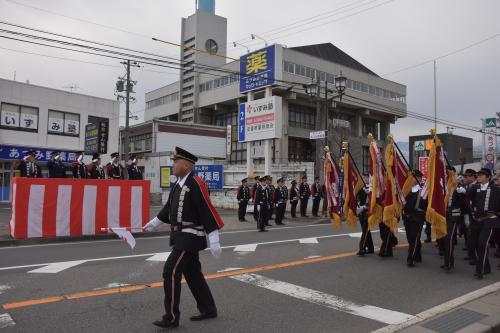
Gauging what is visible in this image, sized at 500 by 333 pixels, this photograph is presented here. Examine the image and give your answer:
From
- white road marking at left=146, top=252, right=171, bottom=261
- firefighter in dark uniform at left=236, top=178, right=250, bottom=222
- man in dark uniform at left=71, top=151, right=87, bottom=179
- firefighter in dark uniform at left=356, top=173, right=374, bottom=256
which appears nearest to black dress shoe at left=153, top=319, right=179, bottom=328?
white road marking at left=146, top=252, right=171, bottom=261

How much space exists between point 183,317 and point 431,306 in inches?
124

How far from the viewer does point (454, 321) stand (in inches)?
189

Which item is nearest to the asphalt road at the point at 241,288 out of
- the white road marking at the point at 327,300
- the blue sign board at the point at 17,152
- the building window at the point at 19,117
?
the white road marking at the point at 327,300

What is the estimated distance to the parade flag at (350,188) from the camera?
962 centimetres

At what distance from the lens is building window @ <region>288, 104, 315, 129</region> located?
170 ft

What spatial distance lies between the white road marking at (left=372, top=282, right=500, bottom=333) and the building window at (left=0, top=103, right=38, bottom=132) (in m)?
31.8

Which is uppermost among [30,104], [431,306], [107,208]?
[30,104]

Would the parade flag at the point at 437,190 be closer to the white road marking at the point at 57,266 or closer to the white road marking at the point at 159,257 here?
the white road marking at the point at 159,257

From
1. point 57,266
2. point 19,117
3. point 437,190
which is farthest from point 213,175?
point 437,190

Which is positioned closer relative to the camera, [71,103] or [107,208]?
[107,208]

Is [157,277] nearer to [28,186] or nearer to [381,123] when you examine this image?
[28,186]

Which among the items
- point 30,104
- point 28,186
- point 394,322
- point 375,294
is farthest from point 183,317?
point 30,104

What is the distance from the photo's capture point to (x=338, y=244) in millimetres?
11062

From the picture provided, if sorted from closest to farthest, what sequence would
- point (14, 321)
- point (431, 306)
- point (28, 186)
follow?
point (14, 321), point (431, 306), point (28, 186)
